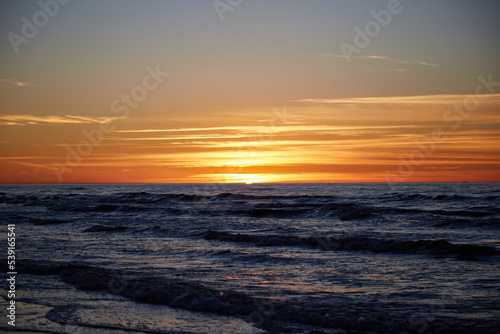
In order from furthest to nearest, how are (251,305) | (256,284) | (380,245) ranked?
(380,245) → (256,284) → (251,305)

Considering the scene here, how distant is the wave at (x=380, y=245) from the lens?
1903 cm

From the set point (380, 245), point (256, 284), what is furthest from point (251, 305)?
point (380, 245)

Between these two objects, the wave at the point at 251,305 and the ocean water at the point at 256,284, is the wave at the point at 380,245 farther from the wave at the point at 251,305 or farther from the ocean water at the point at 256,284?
the wave at the point at 251,305

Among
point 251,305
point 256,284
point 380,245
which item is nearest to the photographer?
point 251,305

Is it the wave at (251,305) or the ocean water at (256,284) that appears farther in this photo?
the ocean water at (256,284)

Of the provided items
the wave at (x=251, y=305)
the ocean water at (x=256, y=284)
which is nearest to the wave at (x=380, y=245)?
the ocean water at (x=256, y=284)

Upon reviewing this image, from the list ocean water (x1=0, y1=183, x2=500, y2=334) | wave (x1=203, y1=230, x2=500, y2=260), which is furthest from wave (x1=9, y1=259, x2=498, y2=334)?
wave (x1=203, y1=230, x2=500, y2=260)

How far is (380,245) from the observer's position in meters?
21.0

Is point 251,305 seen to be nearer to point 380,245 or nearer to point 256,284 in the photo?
point 256,284

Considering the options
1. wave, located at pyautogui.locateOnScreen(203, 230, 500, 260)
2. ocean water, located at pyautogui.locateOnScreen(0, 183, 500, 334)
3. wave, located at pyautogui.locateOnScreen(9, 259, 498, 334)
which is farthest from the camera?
wave, located at pyautogui.locateOnScreen(203, 230, 500, 260)

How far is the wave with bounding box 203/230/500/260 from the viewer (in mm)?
19027

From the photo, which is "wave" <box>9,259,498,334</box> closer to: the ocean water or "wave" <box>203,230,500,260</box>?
the ocean water

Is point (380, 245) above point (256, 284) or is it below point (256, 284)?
above

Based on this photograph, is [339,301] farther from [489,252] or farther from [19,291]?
[489,252]
